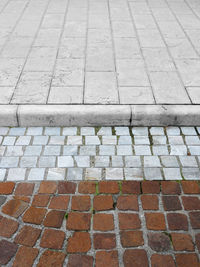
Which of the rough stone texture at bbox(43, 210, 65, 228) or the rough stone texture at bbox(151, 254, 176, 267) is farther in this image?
the rough stone texture at bbox(43, 210, 65, 228)

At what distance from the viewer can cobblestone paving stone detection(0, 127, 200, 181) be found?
3.27 meters

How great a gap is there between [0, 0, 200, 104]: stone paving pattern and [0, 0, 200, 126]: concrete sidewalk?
2 cm

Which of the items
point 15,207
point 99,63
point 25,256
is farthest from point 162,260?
point 99,63

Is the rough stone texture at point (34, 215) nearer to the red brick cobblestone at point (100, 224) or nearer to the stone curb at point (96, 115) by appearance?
the red brick cobblestone at point (100, 224)

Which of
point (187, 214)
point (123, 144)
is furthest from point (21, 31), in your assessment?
point (187, 214)

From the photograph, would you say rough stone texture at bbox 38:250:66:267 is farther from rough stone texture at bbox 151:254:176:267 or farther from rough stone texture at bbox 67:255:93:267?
rough stone texture at bbox 151:254:176:267

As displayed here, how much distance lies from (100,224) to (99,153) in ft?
3.45

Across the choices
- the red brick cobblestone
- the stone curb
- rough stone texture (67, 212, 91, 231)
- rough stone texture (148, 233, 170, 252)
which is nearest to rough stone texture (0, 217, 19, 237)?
the red brick cobblestone

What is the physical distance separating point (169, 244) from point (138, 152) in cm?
130

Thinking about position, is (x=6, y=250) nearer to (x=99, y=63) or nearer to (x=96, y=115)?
(x=96, y=115)

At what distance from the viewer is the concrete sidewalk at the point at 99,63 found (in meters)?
3.98

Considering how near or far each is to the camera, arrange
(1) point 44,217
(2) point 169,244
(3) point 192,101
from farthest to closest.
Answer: (3) point 192,101 < (1) point 44,217 < (2) point 169,244

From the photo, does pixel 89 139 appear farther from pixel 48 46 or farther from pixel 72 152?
pixel 48 46

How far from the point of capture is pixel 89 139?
3768 millimetres
